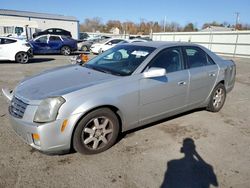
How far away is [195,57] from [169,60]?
80 centimetres

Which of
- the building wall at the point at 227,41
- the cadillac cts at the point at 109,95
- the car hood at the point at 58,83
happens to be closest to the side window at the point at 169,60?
the cadillac cts at the point at 109,95

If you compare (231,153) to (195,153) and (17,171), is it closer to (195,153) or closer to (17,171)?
(195,153)

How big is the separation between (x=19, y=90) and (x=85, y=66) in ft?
4.16

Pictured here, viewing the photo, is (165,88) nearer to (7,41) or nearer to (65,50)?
(7,41)

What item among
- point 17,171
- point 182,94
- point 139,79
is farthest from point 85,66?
point 17,171

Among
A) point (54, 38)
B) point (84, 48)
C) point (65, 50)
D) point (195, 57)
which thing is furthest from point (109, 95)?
point (84, 48)

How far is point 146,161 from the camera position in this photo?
10.0 feet

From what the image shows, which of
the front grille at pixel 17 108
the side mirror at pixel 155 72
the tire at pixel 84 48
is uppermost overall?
the side mirror at pixel 155 72

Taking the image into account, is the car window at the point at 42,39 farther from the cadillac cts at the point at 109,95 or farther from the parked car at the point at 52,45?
the cadillac cts at the point at 109,95

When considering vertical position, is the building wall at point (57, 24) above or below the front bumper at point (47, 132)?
above

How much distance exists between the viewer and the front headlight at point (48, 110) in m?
2.73

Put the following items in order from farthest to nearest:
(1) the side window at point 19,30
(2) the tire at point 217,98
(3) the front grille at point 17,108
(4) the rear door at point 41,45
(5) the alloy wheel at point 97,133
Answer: (1) the side window at point 19,30, (4) the rear door at point 41,45, (2) the tire at point 217,98, (5) the alloy wheel at point 97,133, (3) the front grille at point 17,108

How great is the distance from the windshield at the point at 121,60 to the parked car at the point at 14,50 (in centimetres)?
927

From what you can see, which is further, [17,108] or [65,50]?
[65,50]
